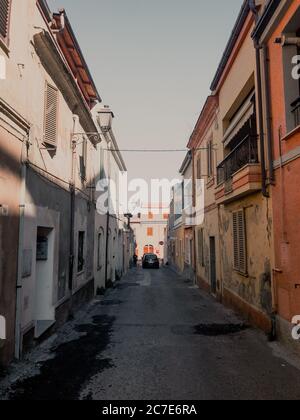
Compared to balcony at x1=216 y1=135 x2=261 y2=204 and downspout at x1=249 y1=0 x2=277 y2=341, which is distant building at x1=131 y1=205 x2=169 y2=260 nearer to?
balcony at x1=216 y1=135 x2=261 y2=204

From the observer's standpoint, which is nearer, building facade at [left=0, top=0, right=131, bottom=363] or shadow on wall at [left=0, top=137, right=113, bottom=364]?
shadow on wall at [left=0, top=137, right=113, bottom=364]

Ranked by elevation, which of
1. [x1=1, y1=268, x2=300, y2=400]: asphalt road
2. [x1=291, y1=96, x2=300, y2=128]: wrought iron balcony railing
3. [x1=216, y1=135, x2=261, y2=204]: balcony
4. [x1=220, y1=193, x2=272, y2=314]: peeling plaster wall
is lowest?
[x1=1, y1=268, x2=300, y2=400]: asphalt road

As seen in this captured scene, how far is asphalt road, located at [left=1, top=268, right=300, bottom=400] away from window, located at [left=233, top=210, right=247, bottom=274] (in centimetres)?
149

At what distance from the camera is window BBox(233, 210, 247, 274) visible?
9.23 metres

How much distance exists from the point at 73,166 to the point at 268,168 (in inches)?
204

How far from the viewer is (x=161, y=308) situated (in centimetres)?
1094

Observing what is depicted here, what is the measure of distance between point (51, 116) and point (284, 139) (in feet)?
16.2

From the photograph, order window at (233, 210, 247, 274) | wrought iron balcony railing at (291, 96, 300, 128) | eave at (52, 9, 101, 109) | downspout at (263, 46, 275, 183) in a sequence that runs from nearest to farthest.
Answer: wrought iron balcony railing at (291, 96, 300, 128), downspout at (263, 46, 275, 183), eave at (52, 9, 101, 109), window at (233, 210, 247, 274)

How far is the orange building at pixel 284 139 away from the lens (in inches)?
241

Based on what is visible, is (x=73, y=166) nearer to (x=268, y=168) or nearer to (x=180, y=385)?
(x=268, y=168)

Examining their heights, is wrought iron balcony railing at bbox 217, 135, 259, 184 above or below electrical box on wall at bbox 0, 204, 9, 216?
above

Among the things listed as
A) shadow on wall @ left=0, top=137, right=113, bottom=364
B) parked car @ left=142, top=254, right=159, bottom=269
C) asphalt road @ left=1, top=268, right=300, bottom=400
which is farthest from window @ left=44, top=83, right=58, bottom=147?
parked car @ left=142, top=254, right=159, bottom=269

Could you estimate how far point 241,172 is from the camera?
8.23 meters
